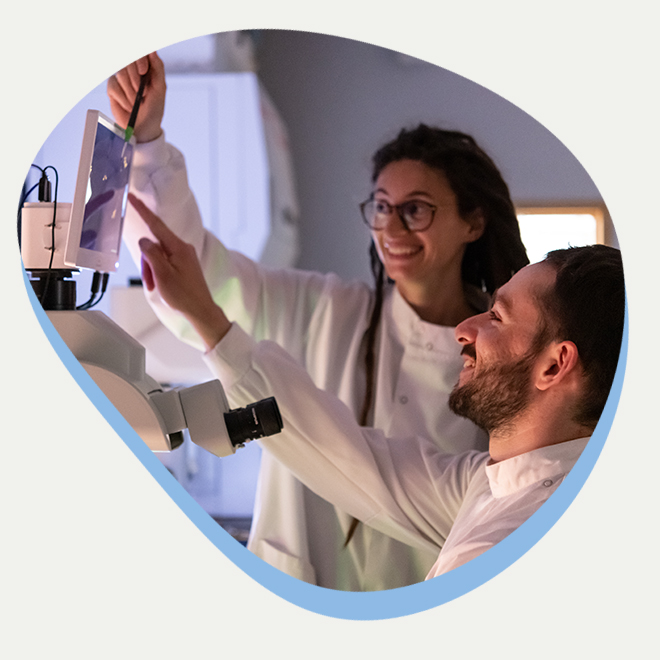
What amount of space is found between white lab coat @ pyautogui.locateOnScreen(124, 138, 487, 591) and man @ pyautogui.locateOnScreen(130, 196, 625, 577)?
0.08ft

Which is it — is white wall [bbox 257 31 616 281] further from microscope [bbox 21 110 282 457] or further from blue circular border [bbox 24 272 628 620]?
blue circular border [bbox 24 272 628 620]

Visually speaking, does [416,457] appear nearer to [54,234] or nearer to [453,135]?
[453,135]

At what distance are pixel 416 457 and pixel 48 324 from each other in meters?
0.73

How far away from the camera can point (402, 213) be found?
59.5 inches

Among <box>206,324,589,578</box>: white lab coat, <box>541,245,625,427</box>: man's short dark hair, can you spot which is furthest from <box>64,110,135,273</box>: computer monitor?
<box>541,245,625,427</box>: man's short dark hair

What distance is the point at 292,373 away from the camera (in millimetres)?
1523

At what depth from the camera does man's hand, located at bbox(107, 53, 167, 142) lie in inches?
61.1

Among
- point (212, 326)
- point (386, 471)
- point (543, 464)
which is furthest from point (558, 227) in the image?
point (212, 326)

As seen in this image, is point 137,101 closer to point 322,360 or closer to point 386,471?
point 322,360

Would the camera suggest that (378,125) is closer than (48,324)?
No

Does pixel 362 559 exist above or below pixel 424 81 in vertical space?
below

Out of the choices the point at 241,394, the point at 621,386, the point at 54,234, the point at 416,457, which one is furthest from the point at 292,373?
the point at 621,386

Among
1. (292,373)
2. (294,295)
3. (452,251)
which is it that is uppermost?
(452,251)

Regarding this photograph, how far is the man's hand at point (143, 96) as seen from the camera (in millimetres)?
1552
